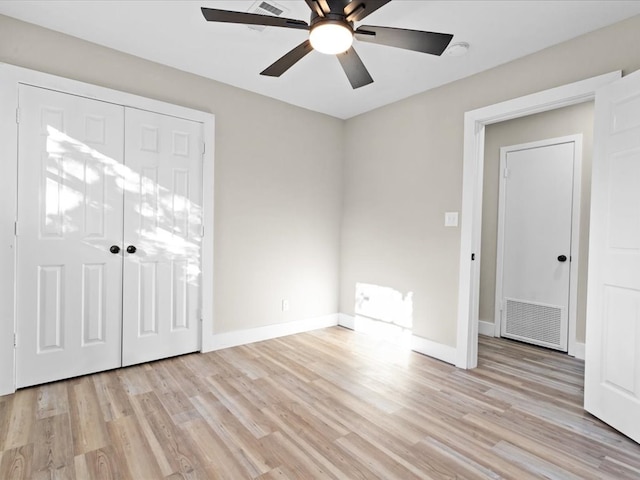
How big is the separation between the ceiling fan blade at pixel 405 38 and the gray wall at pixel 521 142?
2584 millimetres

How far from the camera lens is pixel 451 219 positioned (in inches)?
128

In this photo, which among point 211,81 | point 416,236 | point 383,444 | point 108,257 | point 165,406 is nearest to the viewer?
point 383,444

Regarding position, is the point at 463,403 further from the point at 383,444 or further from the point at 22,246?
the point at 22,246

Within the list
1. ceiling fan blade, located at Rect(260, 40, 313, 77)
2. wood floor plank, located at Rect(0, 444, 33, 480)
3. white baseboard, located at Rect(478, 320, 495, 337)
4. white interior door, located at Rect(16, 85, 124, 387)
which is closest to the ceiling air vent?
ceiling fan blade, located at Rect(260, 40, 313, 77)

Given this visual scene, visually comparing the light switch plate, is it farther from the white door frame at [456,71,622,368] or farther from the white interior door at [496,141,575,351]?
the white interior door at [496,141,575,351]

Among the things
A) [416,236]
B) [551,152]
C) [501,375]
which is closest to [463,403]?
[501,375]

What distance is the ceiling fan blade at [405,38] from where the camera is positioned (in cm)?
174

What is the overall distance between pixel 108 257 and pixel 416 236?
2.80 m

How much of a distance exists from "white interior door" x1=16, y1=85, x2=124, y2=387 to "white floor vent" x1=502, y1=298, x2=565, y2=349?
404 centimetres

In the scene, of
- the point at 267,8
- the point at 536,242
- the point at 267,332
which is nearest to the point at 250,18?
the point at 267,8

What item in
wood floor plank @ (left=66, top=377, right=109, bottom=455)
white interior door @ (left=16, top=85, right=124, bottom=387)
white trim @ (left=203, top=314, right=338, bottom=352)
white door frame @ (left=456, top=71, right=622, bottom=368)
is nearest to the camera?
wood floor plank @ (left=66, top=377, right=109, bottom=455)

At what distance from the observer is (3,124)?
2400mm

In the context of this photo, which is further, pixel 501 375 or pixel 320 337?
pixel 320 337

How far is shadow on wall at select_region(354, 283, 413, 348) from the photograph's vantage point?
3.64 meters
